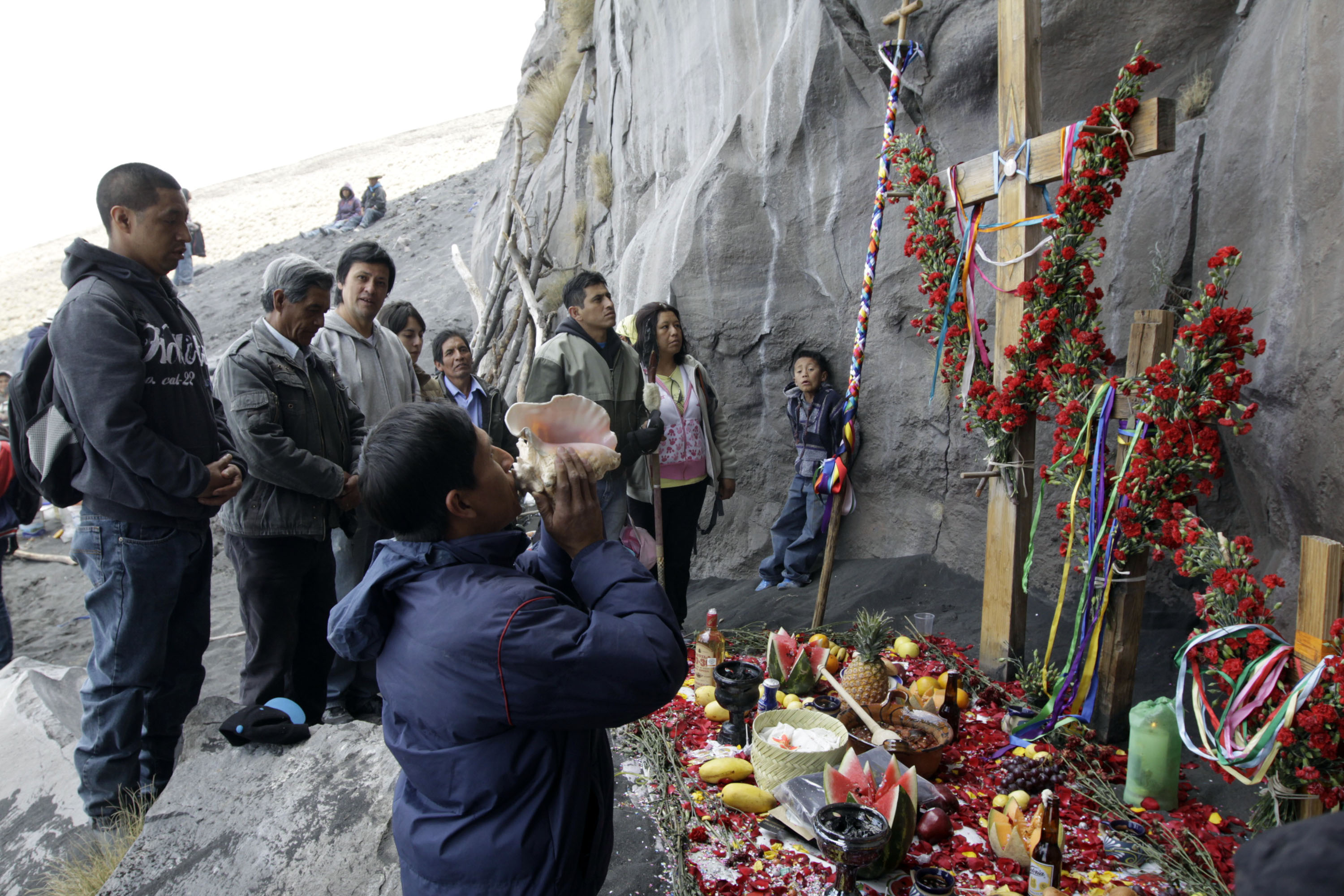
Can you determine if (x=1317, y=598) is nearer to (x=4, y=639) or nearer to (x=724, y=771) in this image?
(x=724, y=771)

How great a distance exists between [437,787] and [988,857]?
1.89 m

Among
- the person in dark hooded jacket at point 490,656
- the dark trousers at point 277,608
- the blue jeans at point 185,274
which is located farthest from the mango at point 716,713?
the blue jeans at point 185,274

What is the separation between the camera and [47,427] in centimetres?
274

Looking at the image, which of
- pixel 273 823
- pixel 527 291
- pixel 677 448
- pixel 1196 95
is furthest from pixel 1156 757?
pixel 527 291

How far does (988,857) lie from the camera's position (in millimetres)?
2494

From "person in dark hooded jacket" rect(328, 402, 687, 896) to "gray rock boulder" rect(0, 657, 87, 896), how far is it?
2313 mm

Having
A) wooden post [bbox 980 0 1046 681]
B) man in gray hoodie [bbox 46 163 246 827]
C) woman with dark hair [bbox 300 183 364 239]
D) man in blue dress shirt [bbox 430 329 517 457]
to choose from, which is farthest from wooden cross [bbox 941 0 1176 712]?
woman with dark hair [bbox 300 183 364 239]

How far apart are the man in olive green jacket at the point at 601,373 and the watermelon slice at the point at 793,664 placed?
43.6 inches

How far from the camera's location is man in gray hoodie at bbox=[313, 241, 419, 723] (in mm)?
3736

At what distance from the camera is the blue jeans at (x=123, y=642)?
2730 millimetres

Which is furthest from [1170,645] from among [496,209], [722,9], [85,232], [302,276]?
[85,232]

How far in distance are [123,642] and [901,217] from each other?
476 centimetres

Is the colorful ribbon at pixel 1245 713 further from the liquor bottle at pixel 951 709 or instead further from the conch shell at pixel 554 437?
the conch shell at pixel 554 437

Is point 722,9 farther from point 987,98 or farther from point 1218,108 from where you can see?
point 1218,108
